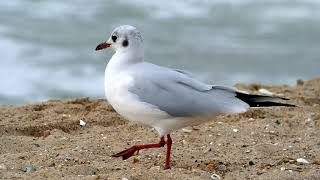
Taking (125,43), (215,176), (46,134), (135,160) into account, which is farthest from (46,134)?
(215,176)

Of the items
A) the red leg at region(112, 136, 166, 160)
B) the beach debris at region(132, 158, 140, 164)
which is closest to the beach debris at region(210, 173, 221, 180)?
the red leg at region(112, 136, 166, 160)

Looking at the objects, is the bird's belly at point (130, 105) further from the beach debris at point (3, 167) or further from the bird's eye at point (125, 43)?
the beach debris at point (3, 167)

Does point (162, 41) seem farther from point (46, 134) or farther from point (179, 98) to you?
point (179, 98)

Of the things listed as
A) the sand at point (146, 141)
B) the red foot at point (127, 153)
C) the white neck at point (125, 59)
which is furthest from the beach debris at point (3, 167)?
the white neck at point (125, 59)

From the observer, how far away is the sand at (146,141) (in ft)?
14.2

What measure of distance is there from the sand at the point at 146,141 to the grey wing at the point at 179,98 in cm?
31

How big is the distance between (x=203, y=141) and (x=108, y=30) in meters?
4.27

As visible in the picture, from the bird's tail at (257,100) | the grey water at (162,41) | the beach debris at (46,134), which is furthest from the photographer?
the grey water at (162,41)

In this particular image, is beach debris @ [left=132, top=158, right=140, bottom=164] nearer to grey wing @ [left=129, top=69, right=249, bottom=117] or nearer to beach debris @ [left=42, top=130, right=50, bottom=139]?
grey wing @ [left=129, top=69, right=249, bottom=117]

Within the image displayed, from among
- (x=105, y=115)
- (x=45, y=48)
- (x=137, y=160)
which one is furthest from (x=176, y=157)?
(x=45, y=48)

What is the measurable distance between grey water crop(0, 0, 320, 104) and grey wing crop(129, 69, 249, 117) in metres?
3.18

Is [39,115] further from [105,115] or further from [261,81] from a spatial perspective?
[261,81]

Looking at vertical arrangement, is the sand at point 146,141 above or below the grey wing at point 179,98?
below

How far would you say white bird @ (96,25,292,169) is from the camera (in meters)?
4.32
